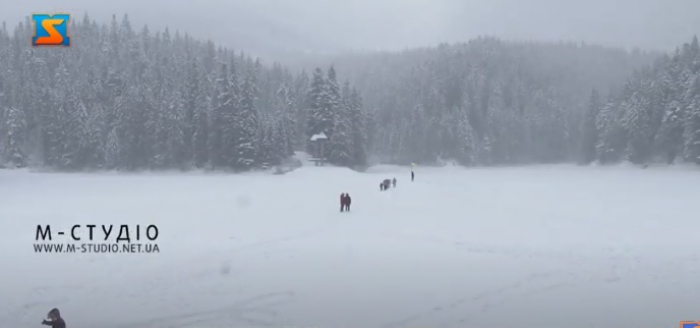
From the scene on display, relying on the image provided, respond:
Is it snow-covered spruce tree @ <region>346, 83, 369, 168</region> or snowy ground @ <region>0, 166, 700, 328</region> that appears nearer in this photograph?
snowy ground @ <region>0, 166, 700, 328</region>

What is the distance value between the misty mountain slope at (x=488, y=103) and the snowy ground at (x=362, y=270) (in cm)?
7017

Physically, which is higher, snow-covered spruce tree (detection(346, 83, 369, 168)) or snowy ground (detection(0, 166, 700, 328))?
snow-covered spruce tree (detection(346, 83, 369, 168))

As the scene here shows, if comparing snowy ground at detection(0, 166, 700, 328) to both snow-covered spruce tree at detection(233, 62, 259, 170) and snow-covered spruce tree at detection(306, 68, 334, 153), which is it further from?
snow-covered spruce tree at detection(306, 68, 334, 153)

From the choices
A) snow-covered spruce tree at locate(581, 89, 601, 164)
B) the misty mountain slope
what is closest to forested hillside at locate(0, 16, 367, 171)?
the misty mountain slope

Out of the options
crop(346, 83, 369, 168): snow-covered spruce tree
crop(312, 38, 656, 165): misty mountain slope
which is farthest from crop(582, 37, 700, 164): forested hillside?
crop(346, 83, 369, 168): snow-covered spruce tree

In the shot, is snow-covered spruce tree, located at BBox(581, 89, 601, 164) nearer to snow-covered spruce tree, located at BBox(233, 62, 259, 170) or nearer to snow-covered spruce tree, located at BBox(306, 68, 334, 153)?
snow-covered spruce tree, located at BBox(306, 68, 334, 153)

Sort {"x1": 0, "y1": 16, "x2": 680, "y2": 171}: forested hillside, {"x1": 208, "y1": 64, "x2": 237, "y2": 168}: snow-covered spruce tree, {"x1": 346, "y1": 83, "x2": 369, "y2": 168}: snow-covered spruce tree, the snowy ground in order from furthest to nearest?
{"x1": 346, "y1": 83, "x2": 369, "y2": 168}: snow-covered spruce tree → {"x1": 0, "y1": 16, "x2": 680, "y2": 171}: forested hillside → {"x1": 208, "y1": 64, "x2": 237, "y2": 168}: snow-covered spruce tree → the snowy ground

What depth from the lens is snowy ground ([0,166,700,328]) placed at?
9.23 metres

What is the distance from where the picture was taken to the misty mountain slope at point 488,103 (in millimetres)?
93562

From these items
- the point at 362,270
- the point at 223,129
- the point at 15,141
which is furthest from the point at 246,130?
the point at 362,270

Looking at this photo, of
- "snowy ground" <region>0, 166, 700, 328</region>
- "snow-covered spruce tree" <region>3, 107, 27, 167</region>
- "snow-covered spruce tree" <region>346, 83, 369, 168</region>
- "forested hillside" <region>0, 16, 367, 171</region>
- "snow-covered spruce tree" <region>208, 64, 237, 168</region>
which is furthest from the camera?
"snow-covered spruce tree" <region>346, 83, 369, 168</region>

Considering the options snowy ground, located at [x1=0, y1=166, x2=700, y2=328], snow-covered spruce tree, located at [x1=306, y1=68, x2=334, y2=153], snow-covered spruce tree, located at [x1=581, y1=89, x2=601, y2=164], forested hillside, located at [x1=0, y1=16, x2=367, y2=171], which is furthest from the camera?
snow-covered spruce tree, located at [x1=581, y1=89, x2=601, y2=164]

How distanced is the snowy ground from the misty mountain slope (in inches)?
2763

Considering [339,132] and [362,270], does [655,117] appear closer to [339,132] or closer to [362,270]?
[339,132]
